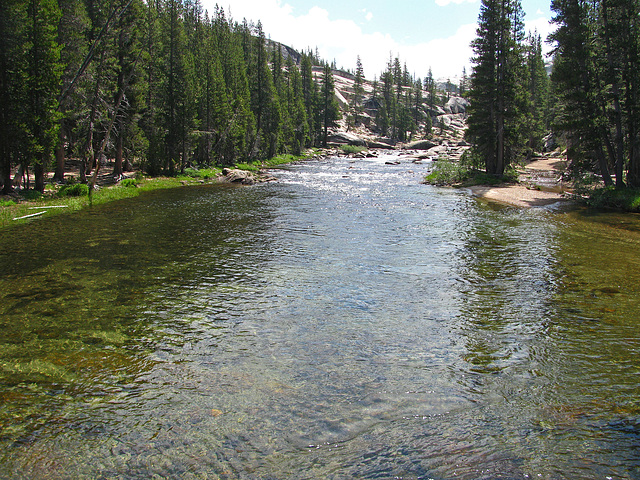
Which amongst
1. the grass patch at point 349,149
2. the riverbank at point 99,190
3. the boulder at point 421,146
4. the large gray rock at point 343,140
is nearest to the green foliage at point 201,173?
the riverbank at point 99,190

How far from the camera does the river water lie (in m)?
5.55

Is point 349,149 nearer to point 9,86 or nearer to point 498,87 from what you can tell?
point 498,87

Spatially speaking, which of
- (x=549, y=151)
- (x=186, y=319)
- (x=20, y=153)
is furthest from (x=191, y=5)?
(x=186, y=319)

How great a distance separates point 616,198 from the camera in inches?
1046

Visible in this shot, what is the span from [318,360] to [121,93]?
36.8 metres

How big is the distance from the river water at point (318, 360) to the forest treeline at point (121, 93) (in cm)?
1241

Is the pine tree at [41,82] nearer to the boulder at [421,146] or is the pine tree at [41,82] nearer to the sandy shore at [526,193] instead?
the sandy shore at [526,193]

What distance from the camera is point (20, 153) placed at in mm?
25453

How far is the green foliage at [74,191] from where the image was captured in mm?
27766

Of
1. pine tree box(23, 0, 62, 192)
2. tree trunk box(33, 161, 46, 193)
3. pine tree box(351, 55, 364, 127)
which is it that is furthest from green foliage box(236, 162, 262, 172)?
pine tree box(351, 55, 364, 127)

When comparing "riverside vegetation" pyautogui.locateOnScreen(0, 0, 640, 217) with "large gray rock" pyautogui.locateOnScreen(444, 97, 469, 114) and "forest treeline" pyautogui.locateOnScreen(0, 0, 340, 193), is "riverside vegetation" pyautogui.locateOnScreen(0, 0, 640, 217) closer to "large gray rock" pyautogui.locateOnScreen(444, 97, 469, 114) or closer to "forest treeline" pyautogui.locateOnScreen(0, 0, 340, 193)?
"forest treeline" pyautogui.locateOnScreen(0, 0, 340, 193)

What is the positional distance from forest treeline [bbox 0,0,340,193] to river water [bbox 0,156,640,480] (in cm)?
1241

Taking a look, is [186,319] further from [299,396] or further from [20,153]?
[20,153]

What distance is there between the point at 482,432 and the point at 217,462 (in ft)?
12.4
